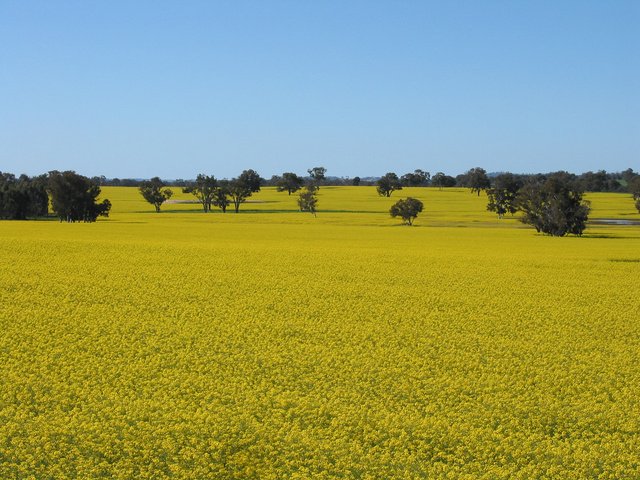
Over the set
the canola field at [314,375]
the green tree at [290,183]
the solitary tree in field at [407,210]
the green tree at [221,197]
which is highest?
the green tree at [290,183]

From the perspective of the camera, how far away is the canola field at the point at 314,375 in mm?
10266

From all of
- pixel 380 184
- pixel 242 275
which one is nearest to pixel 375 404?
pixel 242 275

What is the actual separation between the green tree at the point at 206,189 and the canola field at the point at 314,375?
87312 mm

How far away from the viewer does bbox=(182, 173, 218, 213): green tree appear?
114500 millimetres

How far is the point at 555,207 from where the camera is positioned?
61156mm

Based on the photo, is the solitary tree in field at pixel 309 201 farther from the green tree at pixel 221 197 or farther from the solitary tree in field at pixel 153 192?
the solitary tree in field at pixel 153 192

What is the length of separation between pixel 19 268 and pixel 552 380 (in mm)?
20312

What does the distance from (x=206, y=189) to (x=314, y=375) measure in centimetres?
10235

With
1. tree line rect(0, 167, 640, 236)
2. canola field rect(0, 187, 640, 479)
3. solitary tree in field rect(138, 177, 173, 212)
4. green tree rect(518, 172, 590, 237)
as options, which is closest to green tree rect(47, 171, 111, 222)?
tree line rect(0, 167, 640, 236)

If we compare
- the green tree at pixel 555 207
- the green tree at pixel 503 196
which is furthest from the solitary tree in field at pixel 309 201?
the green tree at pixel 555 207

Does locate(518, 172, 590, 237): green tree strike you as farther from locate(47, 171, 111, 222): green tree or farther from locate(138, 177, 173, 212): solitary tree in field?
locate(138, 177, 173, 212): solitary tree in field

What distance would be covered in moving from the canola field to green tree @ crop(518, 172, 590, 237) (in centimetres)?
3387

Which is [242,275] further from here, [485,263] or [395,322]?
[485,263]

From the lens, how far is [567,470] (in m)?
9.76
